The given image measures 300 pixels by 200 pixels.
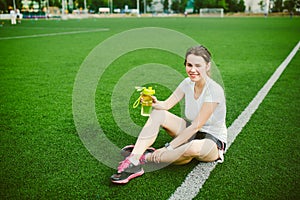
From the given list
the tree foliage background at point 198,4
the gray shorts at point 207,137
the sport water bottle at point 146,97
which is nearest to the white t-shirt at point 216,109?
the gray shorts at point 207,137

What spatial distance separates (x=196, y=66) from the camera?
2.61 m

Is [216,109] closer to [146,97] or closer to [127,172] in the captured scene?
[146,97]

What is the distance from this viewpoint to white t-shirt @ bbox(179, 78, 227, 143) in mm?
2672

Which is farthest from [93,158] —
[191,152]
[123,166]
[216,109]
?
[216,109]

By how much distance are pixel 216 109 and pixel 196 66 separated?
0.42 meters

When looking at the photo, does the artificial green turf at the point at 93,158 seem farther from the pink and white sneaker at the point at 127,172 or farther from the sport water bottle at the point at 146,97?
the sport water bottle at the point at 146,97

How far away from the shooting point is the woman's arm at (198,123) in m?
2.63

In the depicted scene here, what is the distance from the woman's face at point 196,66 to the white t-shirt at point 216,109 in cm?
14

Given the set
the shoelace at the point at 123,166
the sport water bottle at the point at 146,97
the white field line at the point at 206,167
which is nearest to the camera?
the white field line at the point at 206,167

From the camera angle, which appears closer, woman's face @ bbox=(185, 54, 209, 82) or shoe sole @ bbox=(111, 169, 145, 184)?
shoe sole @ bbox=(111, 169, 145, 184)

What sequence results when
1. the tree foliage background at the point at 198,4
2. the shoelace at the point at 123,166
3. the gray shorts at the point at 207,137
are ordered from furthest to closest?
the tree foliage background at the point at 198,4, the gray shorts at the point at 207,137, the shoelace at the point at 123,166

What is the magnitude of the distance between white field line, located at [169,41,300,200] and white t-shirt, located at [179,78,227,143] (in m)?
0.30

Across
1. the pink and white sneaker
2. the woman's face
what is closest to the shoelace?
the pink and white sneaker

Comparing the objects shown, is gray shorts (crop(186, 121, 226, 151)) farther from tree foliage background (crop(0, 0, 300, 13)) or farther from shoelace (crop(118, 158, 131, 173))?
tree foliage background (crop(0, 0, 300, 13))
